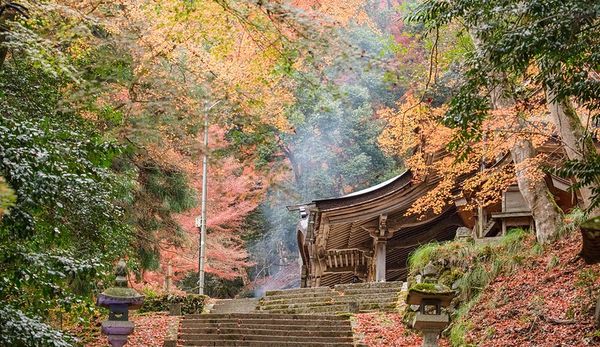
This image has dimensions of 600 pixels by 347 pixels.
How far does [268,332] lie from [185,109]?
16.3 ft

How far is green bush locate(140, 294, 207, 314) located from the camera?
63.3 ft

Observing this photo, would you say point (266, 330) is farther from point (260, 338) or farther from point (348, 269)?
point (348, 269)

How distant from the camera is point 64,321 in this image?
15.1m

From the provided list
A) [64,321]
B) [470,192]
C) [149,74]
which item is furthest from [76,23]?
[470,192]

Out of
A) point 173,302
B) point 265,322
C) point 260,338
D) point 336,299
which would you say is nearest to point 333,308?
point 336,299

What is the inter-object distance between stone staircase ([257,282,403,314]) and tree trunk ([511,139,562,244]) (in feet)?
14.6

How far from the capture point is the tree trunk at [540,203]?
522 inches

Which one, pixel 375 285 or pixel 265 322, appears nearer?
pixel 265 322

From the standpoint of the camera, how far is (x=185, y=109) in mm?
14500

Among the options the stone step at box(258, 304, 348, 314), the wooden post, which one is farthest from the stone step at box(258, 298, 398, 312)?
the wooden post

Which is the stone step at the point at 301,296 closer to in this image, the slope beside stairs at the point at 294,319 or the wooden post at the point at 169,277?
the slope beside stairs at the point at 294,319

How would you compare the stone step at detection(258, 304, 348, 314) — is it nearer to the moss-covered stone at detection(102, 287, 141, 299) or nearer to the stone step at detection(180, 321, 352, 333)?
the stone step at detection(180, 321, 352, 333)

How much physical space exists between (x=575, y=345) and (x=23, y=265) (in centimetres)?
699

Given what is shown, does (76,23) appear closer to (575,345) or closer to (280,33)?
(280,33)
